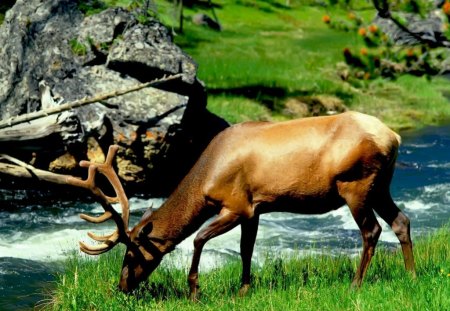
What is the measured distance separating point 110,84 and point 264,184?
768cm

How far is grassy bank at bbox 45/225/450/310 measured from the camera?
746 cm

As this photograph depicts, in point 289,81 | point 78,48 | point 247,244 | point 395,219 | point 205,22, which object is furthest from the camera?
point 205,22

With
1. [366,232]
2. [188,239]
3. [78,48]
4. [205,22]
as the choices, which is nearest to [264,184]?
[366,232]

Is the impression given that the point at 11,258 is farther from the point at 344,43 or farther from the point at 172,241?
the point at 344,43

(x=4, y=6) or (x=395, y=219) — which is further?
(x=4, y=6)

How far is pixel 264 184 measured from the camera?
352 inches

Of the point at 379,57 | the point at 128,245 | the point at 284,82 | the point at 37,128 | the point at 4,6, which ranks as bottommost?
the point at 284,82

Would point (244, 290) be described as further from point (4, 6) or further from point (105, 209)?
point (4, 6)

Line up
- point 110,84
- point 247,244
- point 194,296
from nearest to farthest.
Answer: point 194,296, point 247,244, point 110,84

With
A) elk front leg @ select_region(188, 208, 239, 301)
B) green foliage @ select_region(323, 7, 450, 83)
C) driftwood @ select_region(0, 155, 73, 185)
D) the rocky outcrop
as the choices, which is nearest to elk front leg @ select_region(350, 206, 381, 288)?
elk front leg @ select_region(188, 208, 239, 301)

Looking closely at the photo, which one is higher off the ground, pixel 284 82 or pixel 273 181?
pixel 273 181

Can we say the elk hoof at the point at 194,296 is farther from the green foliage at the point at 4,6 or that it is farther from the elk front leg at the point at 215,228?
the green foliage at the point at 4,6

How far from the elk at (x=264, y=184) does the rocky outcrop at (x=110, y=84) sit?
5.81m

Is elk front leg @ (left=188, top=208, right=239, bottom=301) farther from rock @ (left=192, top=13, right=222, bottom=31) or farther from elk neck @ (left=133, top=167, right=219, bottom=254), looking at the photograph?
rock @ (left=192, top=13, right=222, bottom=31)
